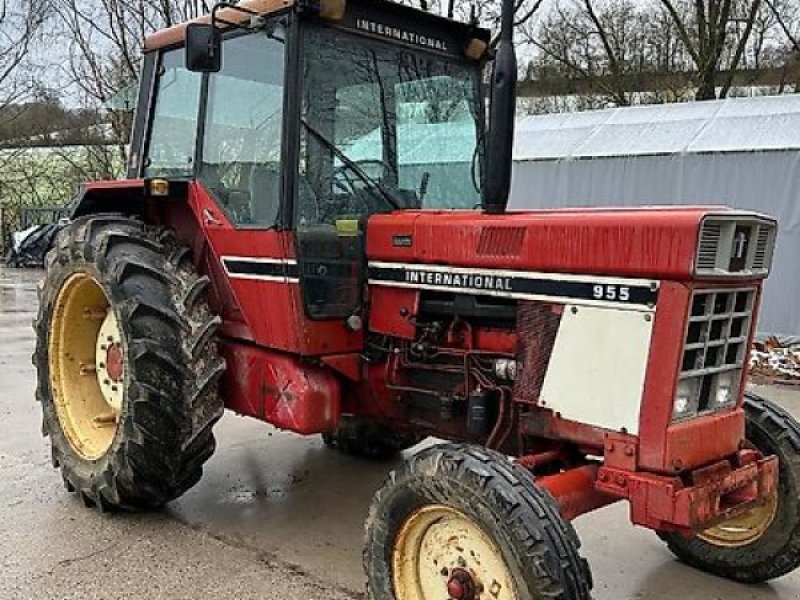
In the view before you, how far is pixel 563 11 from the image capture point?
54.9 ft

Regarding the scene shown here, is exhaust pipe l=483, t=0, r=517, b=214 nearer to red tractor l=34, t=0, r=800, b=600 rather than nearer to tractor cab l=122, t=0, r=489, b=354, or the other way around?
red tractor l=34, t=0, r=800, b=600

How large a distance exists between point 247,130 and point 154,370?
1.17 m

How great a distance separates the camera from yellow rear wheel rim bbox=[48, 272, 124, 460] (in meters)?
4.48

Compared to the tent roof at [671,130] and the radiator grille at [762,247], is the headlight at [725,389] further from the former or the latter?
the tent roof at [671,130]

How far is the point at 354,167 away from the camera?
153 inches

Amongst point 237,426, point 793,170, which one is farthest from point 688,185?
point 237,426

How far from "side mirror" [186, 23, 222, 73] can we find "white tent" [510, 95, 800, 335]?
25.8 feet

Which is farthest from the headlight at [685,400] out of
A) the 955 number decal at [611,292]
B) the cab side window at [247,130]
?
the cab side window at [247,130]

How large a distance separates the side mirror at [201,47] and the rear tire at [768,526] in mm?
2652

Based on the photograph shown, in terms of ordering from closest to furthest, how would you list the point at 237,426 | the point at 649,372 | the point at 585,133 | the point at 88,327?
the point at 649,372 → the point at 88,327 → the point at 237,426 → the point at 585,133

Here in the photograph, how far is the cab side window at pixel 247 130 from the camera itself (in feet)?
12.5

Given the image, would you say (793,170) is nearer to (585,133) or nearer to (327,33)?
(585,133)

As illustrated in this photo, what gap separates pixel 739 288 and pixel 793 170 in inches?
297

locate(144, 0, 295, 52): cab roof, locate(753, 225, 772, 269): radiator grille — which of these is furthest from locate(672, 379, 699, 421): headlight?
locate(144, 0, 295, 52): cab roof
